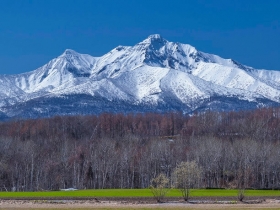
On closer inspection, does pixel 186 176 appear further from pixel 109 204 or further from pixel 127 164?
pixel 127 164

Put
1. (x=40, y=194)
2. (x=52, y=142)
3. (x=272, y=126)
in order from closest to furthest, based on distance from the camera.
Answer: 1. (x=40, y=194)
2. (x=52, y=142)
3. (x=272, y=126)

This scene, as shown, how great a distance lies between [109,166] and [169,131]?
250 feet

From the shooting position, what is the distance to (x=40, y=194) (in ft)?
297

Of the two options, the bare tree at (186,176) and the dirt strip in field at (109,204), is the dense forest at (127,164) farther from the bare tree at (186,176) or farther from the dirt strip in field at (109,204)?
the dirt strip in field at (109,204)

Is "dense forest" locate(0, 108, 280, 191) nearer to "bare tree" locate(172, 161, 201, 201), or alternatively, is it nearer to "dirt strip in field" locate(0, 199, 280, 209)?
"bare tree" locate(172, 161, 201, 201)

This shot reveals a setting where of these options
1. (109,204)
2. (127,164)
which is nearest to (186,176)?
(109,204)

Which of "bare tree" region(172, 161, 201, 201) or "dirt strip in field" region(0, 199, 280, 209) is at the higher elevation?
"bare tree" region(172, 161, 201, 201)

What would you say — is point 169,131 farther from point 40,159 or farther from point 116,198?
point 116,198

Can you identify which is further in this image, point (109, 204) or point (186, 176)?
point (186, 176)

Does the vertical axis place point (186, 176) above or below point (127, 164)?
below

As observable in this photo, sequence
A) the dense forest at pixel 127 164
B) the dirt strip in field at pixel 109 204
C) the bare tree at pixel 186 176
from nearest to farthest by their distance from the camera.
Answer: the dirt strip in field at pixel 109 204 < the bare tree at pixel 186 176 < the dense forest at pixel 127 164

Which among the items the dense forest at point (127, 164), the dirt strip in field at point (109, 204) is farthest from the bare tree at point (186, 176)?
the dense forest at point (127, 164)

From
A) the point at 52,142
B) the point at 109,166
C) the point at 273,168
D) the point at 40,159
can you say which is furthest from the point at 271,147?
the point at 52,142

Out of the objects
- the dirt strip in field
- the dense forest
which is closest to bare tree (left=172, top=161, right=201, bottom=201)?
the dirt strip in field
